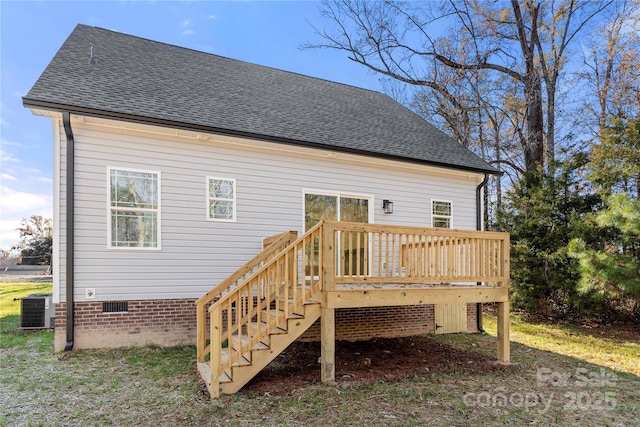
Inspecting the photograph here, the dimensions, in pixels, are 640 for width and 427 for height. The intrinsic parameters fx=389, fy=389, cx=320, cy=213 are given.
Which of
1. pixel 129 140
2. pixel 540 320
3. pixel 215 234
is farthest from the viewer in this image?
pixel 540 320

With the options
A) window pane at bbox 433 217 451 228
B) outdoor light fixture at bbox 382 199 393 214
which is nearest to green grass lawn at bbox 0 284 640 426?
window pane at bbox 433 217 451 228

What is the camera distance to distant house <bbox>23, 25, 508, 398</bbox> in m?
5.91

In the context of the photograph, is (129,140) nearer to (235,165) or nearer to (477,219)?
(235,165)

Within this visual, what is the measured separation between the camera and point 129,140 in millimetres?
6297

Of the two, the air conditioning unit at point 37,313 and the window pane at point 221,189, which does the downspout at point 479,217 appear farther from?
the air conditioning unit at point 37,313

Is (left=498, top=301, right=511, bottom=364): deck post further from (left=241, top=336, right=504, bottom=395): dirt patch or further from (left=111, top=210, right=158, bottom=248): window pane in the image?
(left=111, top=210, right=158, bottom=248): window pane

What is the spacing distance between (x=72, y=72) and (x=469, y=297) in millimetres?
7692

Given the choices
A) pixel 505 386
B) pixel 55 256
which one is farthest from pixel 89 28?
pixel 505 386

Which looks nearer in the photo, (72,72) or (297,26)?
(72,72)

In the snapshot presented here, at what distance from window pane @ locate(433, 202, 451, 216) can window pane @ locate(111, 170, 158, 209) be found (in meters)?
5.88

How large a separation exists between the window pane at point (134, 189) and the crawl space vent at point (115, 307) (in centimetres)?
155

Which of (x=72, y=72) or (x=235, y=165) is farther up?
(x=72, y=72)

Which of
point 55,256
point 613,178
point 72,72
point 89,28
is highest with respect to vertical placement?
point 89,28

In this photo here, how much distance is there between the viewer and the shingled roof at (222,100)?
6344 millimetres
